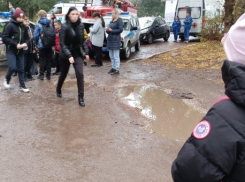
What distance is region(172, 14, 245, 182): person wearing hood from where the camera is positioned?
1.31m

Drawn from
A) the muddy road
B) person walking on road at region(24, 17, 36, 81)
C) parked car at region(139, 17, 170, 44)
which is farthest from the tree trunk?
person walking on road at region(24, 17, 36, 81)

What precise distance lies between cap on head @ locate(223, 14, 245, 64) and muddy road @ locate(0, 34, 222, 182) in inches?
93.3

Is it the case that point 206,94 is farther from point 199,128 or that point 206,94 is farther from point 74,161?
point 199,128

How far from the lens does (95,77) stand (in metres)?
8.73

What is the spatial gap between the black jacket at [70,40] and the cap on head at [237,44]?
4.49 m

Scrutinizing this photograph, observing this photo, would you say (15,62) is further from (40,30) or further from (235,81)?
(235,81)

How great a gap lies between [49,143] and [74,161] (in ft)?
2.31

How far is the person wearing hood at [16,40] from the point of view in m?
6.35

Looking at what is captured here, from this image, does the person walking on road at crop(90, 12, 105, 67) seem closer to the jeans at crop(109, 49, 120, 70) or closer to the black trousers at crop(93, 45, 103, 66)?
the black trousers at crop(93, 45, 103, 66)

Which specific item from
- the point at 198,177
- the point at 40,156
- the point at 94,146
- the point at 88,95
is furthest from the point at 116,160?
the point at 88,95

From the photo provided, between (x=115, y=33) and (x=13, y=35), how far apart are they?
3257 mm

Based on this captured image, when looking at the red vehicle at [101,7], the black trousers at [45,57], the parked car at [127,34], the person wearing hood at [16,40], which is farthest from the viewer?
the red vehicle at [101,7]

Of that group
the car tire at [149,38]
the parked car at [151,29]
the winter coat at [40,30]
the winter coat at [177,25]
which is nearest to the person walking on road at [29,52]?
the winter coat at [40,30]

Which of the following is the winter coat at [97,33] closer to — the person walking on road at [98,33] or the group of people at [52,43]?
the person walking on road at [98,33]
